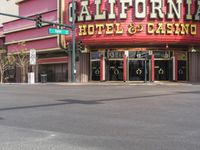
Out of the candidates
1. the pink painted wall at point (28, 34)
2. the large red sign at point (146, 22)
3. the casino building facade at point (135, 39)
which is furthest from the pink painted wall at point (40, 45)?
the large red sign at point (146, 22)

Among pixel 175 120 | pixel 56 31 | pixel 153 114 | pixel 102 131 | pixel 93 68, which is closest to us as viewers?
pixel 102 131

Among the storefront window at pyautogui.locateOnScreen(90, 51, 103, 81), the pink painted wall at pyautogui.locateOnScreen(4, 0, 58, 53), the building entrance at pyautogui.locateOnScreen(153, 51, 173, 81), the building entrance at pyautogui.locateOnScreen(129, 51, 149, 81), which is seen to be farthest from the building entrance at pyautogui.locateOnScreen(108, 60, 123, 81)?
the pink painted wall at pyautogui.locateOnScreen(4, 0, 58, 53)

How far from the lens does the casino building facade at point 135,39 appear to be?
46.3 m

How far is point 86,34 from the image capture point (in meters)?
48.0

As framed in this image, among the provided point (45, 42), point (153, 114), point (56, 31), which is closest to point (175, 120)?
point (153, 114)

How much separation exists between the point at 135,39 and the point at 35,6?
17.4m

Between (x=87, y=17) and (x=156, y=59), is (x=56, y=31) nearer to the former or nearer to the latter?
(x=87, y=17)

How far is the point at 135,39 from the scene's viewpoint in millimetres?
45969

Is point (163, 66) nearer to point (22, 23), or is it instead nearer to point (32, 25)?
point (32, 25)

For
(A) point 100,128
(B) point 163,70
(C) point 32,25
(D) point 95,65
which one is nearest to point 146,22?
Answer: (B) point 163,70

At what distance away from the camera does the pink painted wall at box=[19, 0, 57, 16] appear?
5407cm

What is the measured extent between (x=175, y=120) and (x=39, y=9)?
4512 cm

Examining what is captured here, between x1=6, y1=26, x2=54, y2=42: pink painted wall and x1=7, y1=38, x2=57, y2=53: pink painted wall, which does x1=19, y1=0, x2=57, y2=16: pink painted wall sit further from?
x1=7, y1=38, x2=57, y2=53: pink painted wall

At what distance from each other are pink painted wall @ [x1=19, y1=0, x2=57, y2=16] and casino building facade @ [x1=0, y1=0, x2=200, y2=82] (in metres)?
3.48
